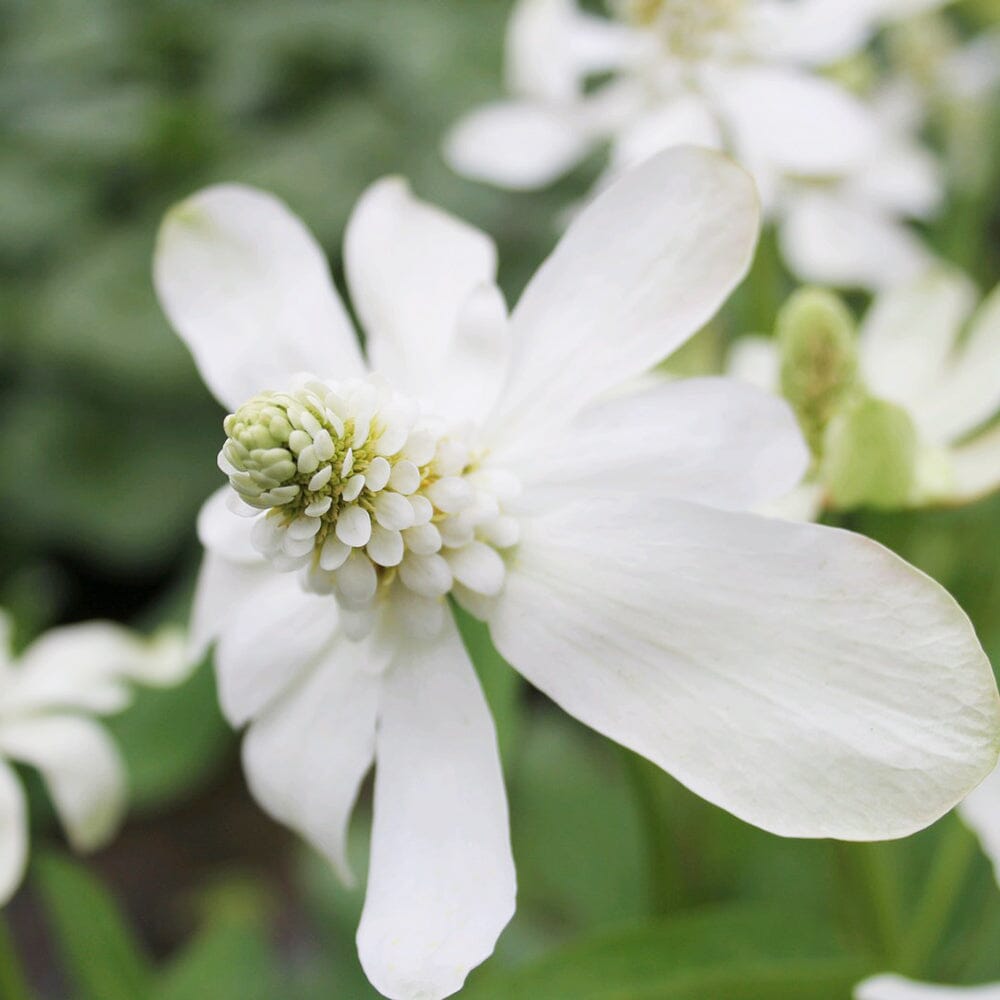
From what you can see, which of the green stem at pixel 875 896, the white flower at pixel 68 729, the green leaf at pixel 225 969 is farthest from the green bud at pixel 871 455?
the green leaf at pixel 225 969

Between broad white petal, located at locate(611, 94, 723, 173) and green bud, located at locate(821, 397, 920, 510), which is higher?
green bud, located at locate(821, 397, 920, 510)

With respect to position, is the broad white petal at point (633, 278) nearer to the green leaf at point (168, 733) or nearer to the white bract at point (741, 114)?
the white bract at point (741, 114)

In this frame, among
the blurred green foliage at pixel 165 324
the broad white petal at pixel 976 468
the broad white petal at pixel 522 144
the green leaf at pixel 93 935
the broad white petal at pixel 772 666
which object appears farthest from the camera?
the blurred green foliage at pixel 165 324

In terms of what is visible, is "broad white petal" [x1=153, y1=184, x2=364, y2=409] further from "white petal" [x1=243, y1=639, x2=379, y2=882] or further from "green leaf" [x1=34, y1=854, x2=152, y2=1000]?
"green leaf" [x1=34, y1=854, x2=152, y2=1000]

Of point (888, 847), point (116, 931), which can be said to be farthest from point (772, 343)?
point (116, 931)

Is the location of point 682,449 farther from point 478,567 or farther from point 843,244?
point 843,244

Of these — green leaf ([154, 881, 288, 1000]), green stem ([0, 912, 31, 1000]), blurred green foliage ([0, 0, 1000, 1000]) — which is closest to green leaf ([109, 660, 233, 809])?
blurred green foliage ([0, 0, 1000, 1000])

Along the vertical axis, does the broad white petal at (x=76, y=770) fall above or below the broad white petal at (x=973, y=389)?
below
